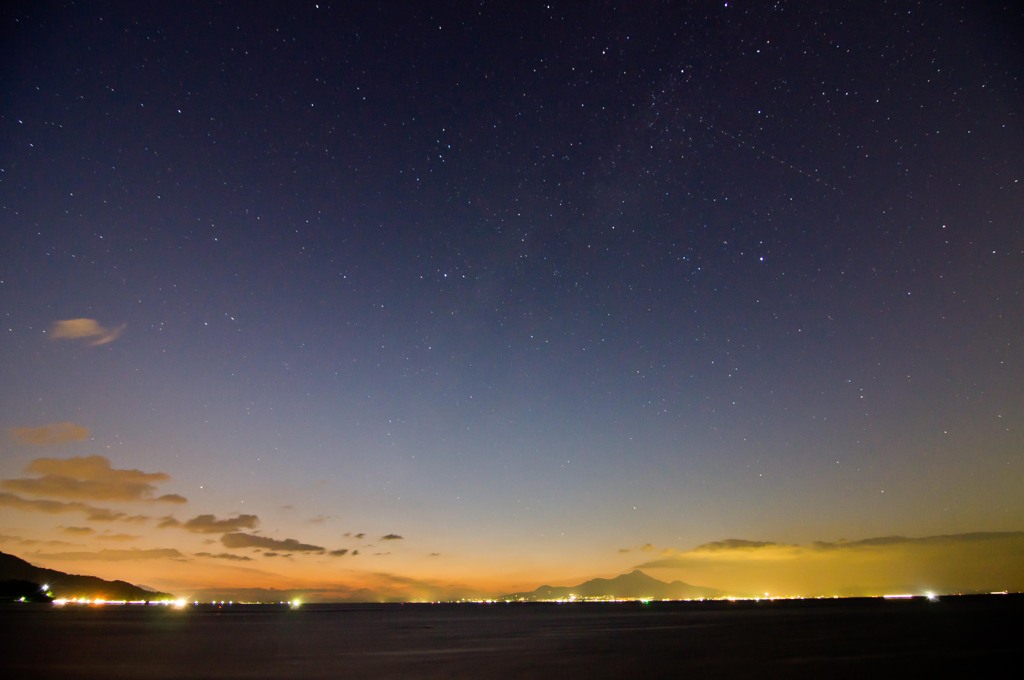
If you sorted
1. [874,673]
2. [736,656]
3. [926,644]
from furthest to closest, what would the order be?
[926,644], [736,656], [874,673]

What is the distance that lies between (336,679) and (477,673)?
710 cm

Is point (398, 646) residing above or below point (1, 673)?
below

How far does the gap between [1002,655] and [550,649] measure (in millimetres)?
28843

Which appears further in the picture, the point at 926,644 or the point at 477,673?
the point at 926,644

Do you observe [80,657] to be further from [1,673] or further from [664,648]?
[664,648]

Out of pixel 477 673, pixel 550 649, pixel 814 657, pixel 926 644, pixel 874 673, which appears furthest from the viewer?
pixel 550 649

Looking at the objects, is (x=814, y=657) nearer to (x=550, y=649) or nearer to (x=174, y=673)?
(x=550, y=649)

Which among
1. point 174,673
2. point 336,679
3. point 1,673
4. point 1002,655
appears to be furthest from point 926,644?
point 1,673

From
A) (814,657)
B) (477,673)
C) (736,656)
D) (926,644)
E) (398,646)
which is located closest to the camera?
(477,673)

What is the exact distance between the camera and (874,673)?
100 ft

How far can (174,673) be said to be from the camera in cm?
3422

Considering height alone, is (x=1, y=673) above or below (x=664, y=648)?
above

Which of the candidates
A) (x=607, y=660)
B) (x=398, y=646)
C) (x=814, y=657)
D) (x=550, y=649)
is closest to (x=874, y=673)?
(x=814, y=657)

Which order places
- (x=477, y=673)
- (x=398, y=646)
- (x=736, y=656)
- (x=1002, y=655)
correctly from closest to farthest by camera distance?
(x=477, y=673), (x=1002, y=655), (x=736, y=656), (x=398, y=646)
